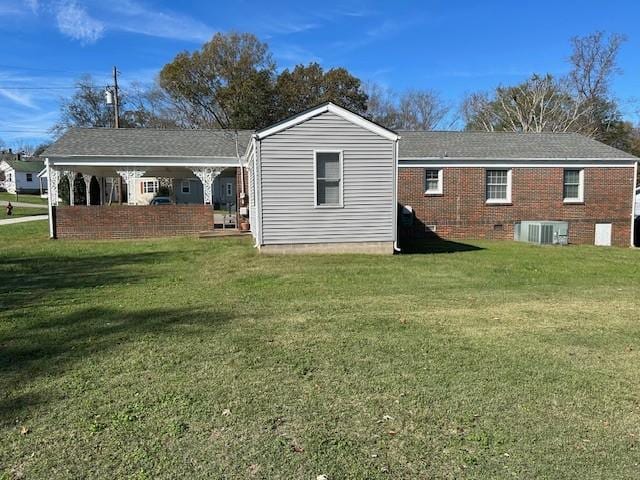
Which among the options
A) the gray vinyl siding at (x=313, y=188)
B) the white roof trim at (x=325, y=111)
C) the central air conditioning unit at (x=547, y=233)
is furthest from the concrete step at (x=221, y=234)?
the central air conditioning unit at (x=547, y=233)

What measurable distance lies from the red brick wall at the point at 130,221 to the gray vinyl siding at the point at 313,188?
5749 mm

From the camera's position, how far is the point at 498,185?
19.6m

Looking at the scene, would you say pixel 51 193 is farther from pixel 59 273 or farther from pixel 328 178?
pixel 328 178

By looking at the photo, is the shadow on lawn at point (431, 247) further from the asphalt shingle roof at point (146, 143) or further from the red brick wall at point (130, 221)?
the asphalt shingle roof at point (146, 143)

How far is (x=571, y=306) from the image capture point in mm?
7141

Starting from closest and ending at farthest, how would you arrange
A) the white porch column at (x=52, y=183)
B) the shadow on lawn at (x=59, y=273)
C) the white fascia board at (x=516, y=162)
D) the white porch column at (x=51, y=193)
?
the shadow on lawn at (x=59, y=273) < the white porch column at (x=51, y=193) < the white porch column at (x=52, y=183) < the white fascia board at (x=516, y=162)

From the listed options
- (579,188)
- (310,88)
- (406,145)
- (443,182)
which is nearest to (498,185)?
(443,182)

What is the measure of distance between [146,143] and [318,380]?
17100 millimetres

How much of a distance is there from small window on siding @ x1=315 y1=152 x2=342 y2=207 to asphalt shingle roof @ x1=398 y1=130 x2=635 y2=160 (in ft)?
21.5

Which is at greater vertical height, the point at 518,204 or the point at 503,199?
the point at 503,199

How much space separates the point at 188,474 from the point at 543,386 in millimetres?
2825

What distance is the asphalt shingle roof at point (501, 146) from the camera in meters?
19.3

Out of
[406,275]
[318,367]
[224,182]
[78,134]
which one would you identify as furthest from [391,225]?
[224,182]

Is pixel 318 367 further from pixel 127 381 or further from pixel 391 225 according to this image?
pixel 391 225
